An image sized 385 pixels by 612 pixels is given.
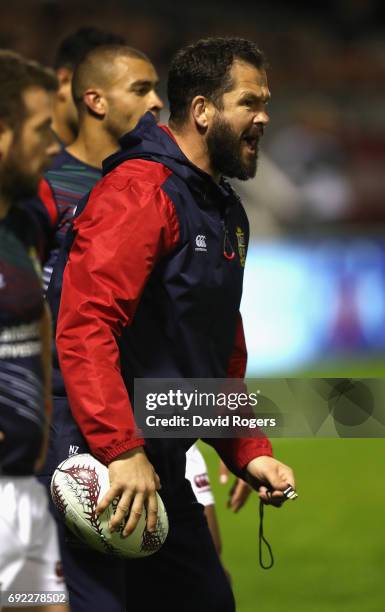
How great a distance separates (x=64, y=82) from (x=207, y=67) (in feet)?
8.34

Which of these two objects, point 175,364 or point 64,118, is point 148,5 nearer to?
point 64,118

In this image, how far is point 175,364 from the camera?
4.06m

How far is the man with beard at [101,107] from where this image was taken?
5.29m

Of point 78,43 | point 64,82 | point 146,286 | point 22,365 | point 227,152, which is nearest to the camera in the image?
point 22,365

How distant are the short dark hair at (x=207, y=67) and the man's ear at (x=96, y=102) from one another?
60.4 inches

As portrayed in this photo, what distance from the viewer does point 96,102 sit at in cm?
577

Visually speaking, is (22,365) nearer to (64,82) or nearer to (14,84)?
(14,84)

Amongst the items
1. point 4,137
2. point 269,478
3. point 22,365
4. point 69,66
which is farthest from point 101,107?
point 22,365

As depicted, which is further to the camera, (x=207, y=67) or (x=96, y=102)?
(x=96, y=102)

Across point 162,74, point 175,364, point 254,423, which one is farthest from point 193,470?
point 162,74

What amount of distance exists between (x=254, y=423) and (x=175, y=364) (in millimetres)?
463

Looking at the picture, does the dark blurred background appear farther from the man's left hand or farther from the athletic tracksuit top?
the athletic tracksuit top

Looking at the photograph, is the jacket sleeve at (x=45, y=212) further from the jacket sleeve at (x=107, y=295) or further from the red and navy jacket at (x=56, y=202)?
the jacket sleeve at (x=107, y=295)

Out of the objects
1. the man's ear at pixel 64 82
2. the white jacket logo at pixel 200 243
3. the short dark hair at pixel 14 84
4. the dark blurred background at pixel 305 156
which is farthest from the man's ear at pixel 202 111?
the dark blurred background at pixel 305 156
